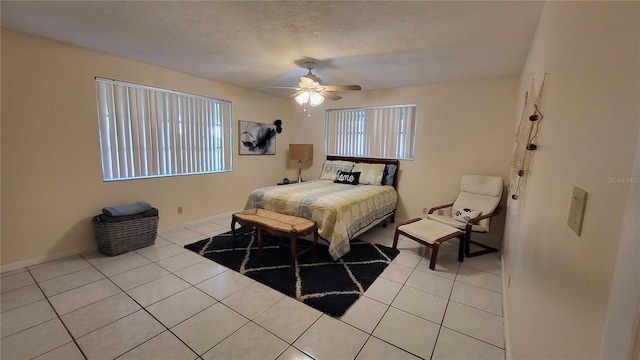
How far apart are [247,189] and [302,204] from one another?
7.32 ft

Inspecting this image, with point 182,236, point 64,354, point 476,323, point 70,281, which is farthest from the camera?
point 182,236

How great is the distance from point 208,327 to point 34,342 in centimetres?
111

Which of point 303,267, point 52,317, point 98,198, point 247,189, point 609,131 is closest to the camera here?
point 609,131

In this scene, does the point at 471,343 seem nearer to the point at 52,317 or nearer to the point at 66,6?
the point at 52,317

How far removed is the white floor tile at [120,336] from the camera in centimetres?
167

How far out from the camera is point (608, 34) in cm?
65

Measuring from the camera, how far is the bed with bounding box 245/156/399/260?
2951mm

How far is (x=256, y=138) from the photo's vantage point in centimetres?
505

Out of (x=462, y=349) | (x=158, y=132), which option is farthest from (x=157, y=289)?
(x=462, y=349)

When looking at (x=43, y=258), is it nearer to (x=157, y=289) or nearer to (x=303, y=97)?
(x=157, y=289)

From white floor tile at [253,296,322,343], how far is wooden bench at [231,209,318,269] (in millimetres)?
539

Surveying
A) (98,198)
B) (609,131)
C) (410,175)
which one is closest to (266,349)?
(609,131)

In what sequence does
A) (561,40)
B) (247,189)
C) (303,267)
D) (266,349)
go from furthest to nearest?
(247,189), (303,267), (266,349), (561,40)

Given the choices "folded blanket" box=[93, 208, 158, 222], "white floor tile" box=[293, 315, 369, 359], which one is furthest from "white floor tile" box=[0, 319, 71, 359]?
"white floor tile" box=[293, 315, 369, 359]
